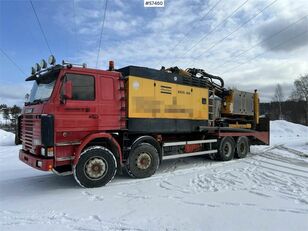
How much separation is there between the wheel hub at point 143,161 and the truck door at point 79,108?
1.68 meters

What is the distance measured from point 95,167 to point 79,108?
1490mm

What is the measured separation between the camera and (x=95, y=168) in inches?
285

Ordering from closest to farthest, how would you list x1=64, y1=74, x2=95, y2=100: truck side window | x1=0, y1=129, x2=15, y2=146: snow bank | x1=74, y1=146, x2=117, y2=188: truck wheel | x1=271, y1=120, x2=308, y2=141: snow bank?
x1=74, y1=146, x2=117, y2=188: truck wheel < x1=64, y1=74, x2=95, y2=100: truck side window < x1=0, y1=129, x2=15, y2=146: snow bank < x1=271, y1=120, x2=308, y2=141: snow bank

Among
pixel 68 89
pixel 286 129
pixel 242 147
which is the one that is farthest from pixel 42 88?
pixel 286 129

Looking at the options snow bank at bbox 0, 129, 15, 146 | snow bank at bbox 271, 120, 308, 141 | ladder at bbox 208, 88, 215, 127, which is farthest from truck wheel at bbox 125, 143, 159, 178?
snow bank at bbox 271, 120, 308, 141

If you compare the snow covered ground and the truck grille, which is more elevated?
the truck grille

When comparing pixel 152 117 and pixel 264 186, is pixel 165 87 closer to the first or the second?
pixel 152 117

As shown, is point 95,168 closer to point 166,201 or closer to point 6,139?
point 166,201

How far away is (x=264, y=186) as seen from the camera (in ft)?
23.8

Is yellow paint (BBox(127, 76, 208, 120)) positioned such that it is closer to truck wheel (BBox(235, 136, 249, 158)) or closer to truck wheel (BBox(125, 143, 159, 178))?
truck wheel (BBox(125, 143, 159, 178))

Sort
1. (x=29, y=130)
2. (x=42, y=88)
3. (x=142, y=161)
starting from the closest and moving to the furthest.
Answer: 1. (x=29, y=130)
2. (x=42, y=88)
3. (x=142, y=161)

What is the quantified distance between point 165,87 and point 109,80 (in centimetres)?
210

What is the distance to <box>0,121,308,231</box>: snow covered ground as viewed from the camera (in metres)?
4.85

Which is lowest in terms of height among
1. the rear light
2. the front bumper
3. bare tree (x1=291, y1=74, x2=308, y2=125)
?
the front bumper
